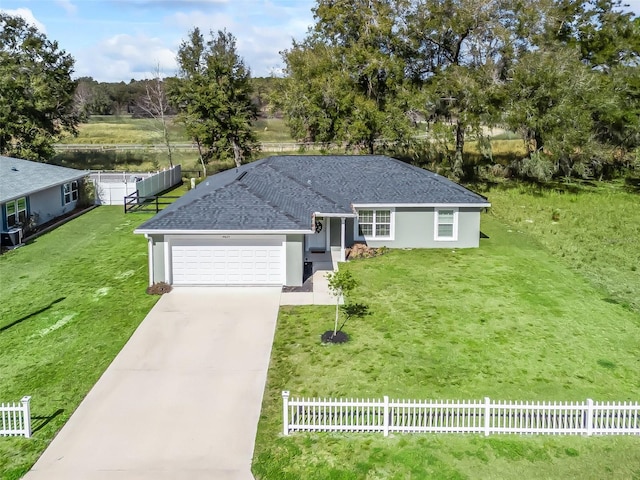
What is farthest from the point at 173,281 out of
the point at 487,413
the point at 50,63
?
the point at 50,63

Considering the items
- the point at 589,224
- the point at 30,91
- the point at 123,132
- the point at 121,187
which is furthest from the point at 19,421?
the point at 123,132

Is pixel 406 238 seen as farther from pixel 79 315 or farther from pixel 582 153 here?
pixel 582 153

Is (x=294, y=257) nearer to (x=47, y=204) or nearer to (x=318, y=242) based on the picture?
(x=318, y=242)

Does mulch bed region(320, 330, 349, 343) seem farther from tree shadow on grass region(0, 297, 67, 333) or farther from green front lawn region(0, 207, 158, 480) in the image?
tree shadow on grass region(0, 297, 67, 333)

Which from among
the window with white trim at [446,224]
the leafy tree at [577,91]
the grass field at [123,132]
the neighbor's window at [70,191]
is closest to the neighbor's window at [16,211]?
the neighbor's window at [70,191]

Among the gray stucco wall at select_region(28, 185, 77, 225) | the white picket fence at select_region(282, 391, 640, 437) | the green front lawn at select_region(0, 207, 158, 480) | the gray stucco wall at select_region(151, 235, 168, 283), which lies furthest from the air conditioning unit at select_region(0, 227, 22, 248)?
the white picket fence at select_region(282, 391, 640, 437)

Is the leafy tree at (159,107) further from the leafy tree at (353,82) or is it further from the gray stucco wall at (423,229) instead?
the gray stucco wall at (423,229)
